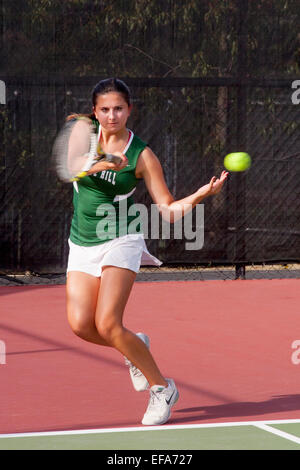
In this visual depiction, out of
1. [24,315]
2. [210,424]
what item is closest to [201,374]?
[210,424]

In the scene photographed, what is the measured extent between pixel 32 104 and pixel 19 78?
31 centimetres

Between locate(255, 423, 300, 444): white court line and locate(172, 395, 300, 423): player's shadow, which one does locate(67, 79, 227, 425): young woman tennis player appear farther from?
locate(255, 423, 300, 444): white court line

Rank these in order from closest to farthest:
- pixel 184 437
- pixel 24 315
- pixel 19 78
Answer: pixel 184 437
pixel 24 315
pixel 19 78

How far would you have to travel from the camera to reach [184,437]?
5.41m

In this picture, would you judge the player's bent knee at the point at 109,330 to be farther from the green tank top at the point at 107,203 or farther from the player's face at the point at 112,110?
the player's face at the point at 112,110

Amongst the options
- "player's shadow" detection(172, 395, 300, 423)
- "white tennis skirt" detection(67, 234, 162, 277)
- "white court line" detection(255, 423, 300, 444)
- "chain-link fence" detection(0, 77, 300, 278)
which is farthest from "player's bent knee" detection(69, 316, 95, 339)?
"chain-link fence" detection(0, 77, 300, 278)

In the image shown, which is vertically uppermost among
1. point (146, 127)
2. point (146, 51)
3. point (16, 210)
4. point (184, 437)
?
point (146, 51)

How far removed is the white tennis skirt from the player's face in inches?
24.1

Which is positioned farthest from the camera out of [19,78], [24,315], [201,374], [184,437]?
[19,78]

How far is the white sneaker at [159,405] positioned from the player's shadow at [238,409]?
126mm

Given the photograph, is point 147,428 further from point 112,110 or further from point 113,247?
point 112,110

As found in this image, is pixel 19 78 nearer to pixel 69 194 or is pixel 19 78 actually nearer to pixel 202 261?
pixel 69 194

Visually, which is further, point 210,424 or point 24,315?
point 24,315

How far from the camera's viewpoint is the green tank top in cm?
577
